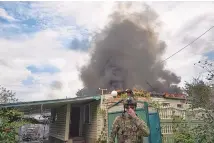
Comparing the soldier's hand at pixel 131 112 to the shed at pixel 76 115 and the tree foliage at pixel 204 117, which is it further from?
the shed at pixel 76 115

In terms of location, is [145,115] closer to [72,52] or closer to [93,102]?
[93,102]

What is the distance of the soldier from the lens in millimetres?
3824

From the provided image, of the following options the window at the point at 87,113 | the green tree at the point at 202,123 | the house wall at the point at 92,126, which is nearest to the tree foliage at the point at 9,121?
the house wall at the point at 92,126

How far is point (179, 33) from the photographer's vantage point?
23.0 m

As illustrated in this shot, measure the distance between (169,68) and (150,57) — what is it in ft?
11.2

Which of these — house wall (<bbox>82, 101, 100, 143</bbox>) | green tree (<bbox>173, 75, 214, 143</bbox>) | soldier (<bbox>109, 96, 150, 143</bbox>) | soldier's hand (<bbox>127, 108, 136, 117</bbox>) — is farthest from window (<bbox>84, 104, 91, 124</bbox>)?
soldier's hand (<bbox>127, 108, 136, 117</bbox>)

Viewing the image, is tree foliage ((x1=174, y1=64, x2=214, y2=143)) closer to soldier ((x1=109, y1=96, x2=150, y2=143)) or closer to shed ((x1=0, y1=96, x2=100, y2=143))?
soldier ((x1=109, y1=96, x2=150, y2=143))

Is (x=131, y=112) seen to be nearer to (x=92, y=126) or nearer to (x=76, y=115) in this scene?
(x=92, y=126)

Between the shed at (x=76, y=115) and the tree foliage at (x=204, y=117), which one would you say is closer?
the tree foliage at (x=204, y=117)

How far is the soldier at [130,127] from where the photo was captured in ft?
12.5

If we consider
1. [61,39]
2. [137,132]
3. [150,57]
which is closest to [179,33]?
[150,57]

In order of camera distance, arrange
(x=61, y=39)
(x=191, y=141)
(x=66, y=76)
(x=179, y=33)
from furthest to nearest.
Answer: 1. (x=66, y=76)
2. (x=179, y=33)
3. (x=61, y=39)
4. (x=191, y=141)

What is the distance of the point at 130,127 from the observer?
12.8ft

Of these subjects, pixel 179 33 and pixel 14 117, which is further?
pixel 179 33
